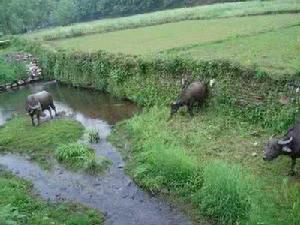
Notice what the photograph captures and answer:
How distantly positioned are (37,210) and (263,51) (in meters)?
11.0

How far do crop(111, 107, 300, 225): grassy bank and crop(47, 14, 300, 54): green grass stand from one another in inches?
304

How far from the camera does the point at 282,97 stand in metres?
14.2

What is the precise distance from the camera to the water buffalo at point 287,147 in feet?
37.3

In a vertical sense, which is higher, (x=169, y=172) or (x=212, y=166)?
(x=212, y=166)

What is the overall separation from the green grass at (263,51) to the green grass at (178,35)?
68.2 inches

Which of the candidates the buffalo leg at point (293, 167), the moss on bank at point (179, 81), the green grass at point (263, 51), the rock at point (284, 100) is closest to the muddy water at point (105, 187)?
the moss on bank at point (179, 81)

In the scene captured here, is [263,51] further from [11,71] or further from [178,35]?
[11,71]

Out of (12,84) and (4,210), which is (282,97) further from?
(12,84)

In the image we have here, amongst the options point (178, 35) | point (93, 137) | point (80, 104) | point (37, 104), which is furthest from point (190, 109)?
point (178, 35)

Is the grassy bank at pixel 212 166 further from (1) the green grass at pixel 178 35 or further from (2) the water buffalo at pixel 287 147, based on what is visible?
(1) the green grass at pixel 178 35

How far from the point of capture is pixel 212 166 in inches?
460

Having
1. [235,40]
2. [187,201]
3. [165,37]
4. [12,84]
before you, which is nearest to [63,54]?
[12,84]

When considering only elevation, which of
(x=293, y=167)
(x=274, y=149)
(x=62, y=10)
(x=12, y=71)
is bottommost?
(x=62, y=10)

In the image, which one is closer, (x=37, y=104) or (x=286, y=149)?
(x=286, y=149)
